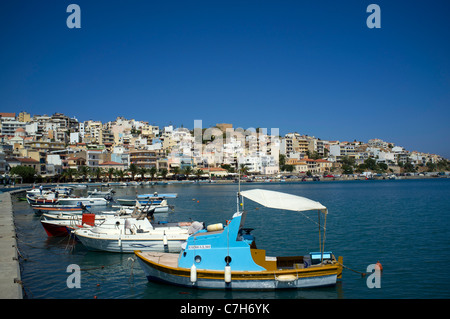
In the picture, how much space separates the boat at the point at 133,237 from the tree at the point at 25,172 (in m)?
72.0

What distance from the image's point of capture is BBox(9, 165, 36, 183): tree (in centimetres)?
8188

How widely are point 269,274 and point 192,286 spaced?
105 inches

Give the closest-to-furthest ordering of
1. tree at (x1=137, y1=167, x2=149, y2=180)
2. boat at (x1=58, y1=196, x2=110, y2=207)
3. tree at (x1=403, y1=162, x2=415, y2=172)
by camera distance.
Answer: boat at (x1=58, y1=196, x2=110, y2=207) < tree at (x1=137, y1=167, x2=149, y2=180) < tree at (x1=403, y1=162, x2=415, y2=172)

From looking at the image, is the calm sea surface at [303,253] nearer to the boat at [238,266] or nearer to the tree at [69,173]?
the boat at [238,266]

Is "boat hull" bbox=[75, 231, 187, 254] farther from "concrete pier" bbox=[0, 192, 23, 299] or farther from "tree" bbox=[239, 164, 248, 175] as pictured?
Result: "tree" bbox=[239, 164, 248, 175]

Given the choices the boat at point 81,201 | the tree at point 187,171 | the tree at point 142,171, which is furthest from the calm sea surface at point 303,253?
the tree at point 187,171

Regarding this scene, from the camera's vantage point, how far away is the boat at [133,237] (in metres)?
18.5

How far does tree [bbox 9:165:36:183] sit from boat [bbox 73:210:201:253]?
72.0 metres

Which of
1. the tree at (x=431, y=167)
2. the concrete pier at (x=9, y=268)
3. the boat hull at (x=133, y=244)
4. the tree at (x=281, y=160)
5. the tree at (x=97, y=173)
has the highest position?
the tree at (x=281, y=160)

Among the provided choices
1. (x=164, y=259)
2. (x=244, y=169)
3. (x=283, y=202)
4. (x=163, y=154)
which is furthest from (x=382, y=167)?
(x=164, y=259)

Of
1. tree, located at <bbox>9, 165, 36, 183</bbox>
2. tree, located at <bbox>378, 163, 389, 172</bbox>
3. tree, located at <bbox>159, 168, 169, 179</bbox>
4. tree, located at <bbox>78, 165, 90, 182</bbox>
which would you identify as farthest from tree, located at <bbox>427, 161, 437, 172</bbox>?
tree, located at <bbox>9, 165, 36, 183</bbox>

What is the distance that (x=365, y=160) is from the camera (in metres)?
163

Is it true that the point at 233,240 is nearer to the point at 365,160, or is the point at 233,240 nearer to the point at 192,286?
the point at 192,286
